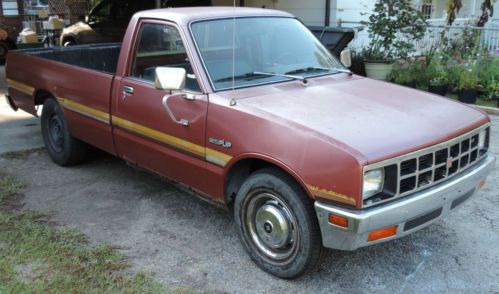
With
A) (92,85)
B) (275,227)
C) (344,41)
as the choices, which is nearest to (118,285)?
(275,227)

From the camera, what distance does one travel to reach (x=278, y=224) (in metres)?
3.36

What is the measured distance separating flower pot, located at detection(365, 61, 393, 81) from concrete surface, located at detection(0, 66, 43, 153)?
21.1 ft

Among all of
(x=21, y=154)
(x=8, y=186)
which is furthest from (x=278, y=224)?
(x=21, y=154)

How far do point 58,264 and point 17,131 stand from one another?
442cm

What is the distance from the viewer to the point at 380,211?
2.91 m

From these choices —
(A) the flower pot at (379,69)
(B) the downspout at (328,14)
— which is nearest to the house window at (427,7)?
(B) the downspout at (328,14)

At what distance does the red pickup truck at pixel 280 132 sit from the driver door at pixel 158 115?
0.01m

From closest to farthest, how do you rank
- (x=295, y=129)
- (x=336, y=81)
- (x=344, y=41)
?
1. (x=295, y=129)
2. (x=336, y=81)
3. (x=344, y=41)

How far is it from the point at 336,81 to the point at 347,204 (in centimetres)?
157

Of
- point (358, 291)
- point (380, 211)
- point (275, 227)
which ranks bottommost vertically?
point (358, 291)

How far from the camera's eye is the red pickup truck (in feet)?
9.78

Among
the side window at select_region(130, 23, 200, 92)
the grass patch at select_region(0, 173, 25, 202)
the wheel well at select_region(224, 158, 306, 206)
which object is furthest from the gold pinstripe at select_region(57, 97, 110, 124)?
the wheel well at select_region(224, 158, 306, 206)

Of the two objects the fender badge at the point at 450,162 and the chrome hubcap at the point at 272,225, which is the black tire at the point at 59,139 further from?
the fender badge at the point at 450,162

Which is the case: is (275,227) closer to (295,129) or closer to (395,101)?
(295,129)
